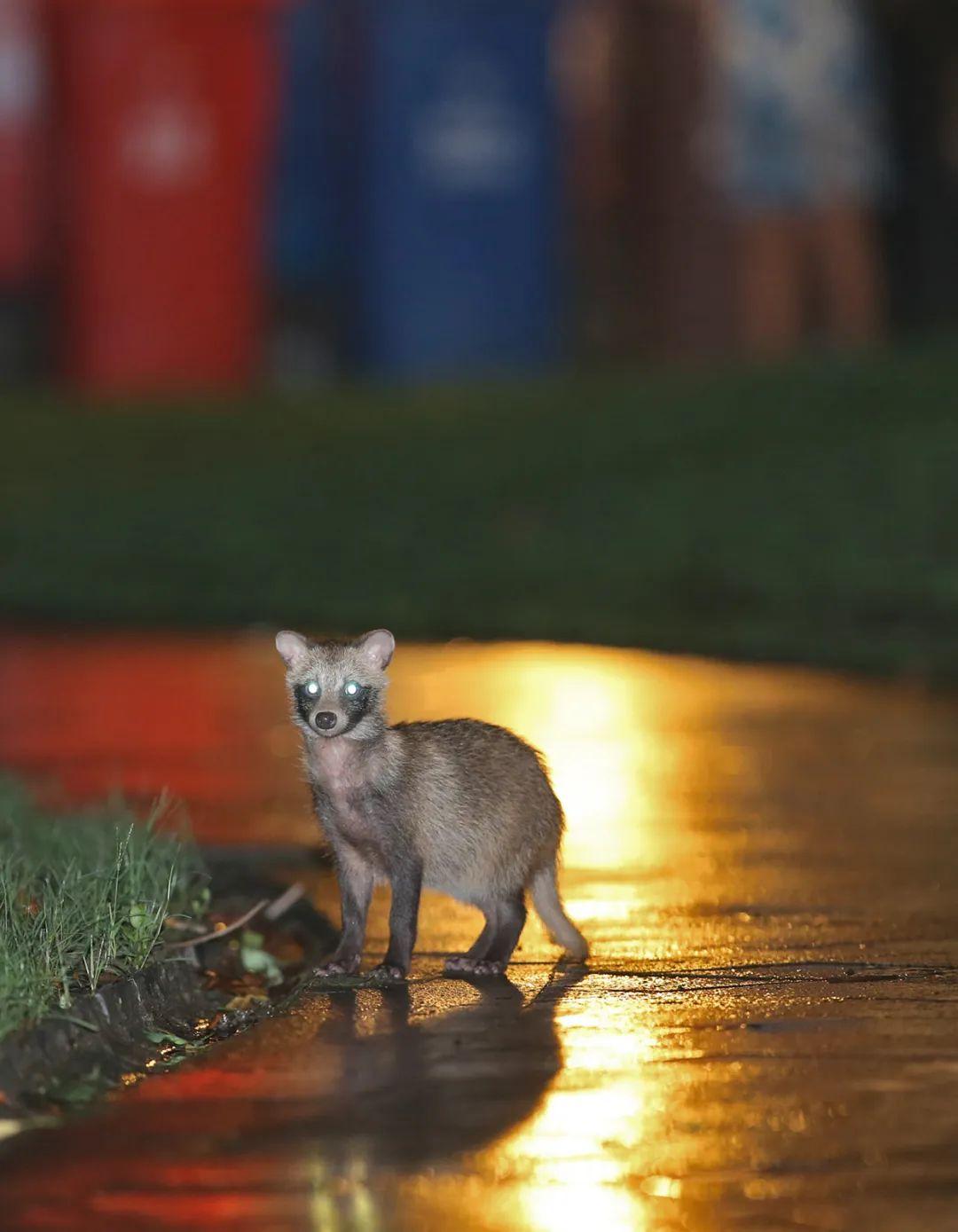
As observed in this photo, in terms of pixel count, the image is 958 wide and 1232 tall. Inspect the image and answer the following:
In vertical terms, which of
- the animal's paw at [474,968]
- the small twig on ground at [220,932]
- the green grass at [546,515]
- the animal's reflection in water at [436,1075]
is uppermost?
the green grass at [546,515]

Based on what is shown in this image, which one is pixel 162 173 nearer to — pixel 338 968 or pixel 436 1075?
pixel 338 968

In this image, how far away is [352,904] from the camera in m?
6.27

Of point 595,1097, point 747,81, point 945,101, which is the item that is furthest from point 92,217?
point 595,1097

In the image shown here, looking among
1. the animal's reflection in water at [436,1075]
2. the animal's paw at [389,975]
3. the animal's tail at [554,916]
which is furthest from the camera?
the animal's tail at [554,916]

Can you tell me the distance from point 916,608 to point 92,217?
47.0 feet

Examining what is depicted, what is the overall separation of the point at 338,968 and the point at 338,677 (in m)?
0.66

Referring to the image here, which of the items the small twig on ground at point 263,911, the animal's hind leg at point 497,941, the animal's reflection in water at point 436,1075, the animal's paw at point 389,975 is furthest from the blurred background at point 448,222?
the animal's reflection in water at point 436,1075

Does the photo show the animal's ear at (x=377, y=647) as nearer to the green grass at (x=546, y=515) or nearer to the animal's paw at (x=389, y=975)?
the animal's paw at (x=389, y=975)

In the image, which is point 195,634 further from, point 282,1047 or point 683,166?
point 683,166

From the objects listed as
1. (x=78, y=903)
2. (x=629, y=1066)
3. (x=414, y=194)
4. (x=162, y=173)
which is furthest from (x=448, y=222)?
(x=629, y=1066)

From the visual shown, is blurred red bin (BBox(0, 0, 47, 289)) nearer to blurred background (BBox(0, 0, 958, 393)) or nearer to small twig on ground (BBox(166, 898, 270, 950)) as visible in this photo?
blurred background (BBox(0, 0, 958, 393))

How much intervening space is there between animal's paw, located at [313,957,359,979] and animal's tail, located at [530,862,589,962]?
0.50m

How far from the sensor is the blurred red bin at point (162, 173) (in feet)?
85.7

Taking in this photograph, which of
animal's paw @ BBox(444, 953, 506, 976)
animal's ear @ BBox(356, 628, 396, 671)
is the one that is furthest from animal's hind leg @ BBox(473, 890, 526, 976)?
animal's ear @ BBox(356, 628, 396, 671)
